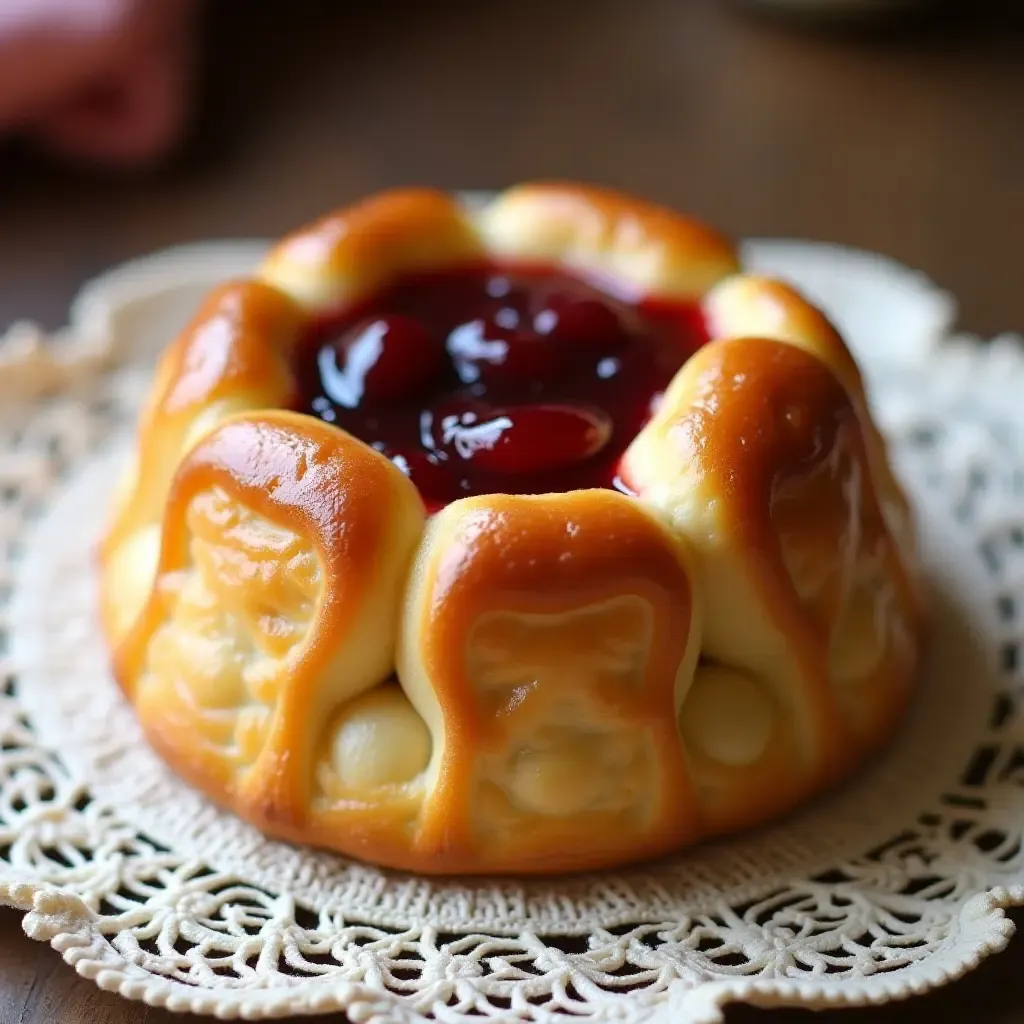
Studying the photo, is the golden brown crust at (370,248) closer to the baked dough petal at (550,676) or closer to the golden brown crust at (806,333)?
the golden brown crust at (806,333)

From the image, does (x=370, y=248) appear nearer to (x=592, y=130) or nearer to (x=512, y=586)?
(x=512, y=586)

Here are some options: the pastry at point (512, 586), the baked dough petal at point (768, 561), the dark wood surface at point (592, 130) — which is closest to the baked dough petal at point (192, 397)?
the pastry at point (512, 586)

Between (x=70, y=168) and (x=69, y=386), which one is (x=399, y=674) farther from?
(x=70, y=168)

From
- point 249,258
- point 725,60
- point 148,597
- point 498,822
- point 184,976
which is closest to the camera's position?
point 184,976

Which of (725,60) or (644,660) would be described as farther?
(725,60)

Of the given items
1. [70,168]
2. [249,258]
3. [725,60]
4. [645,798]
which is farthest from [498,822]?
[725,60]

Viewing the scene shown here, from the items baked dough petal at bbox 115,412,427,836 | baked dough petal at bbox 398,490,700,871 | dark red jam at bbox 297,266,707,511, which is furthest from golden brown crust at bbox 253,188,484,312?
baked dough petal at bbox 398,490,700,871

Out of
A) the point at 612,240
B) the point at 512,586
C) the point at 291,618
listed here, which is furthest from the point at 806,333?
the point at 291,618
